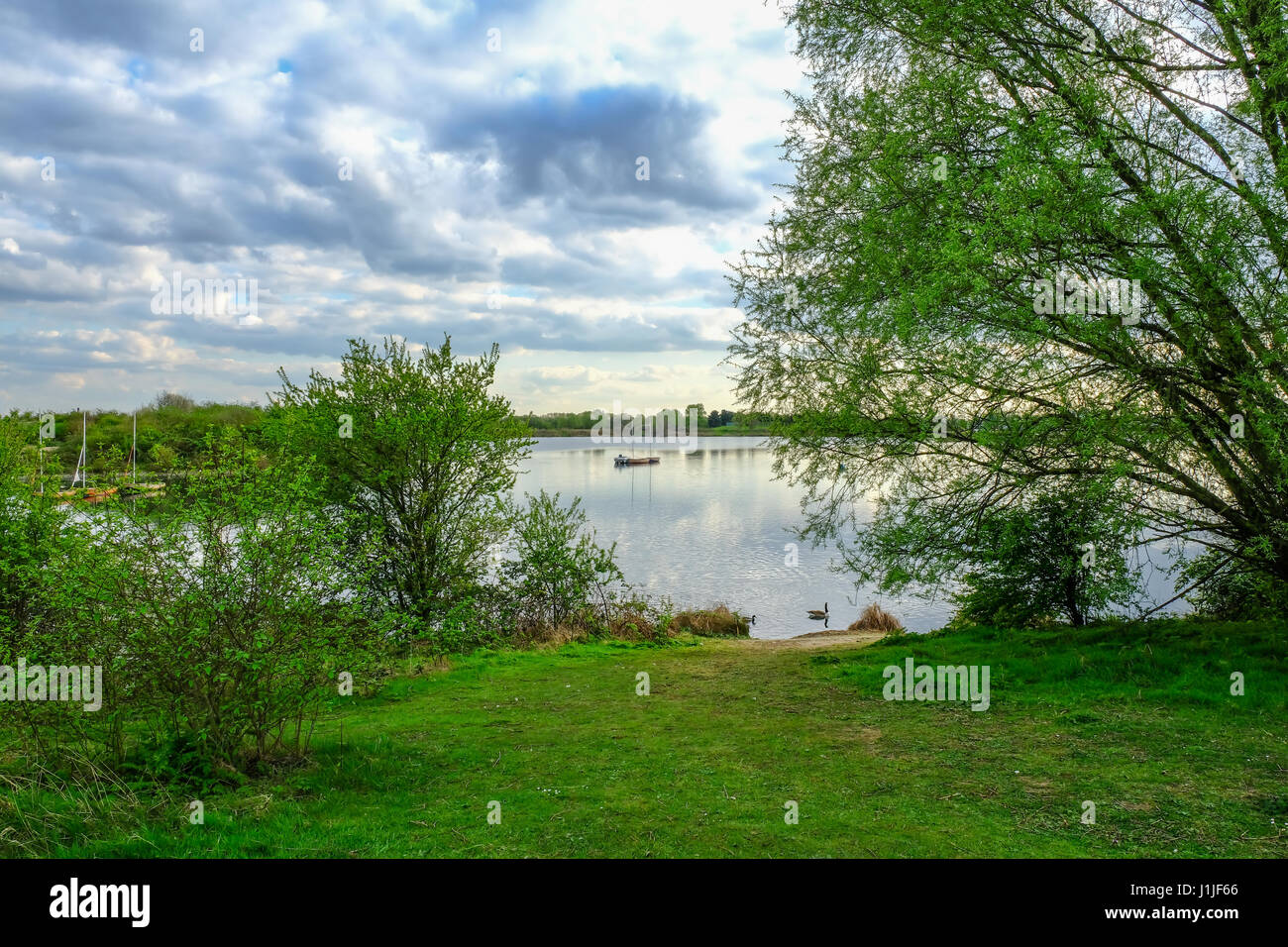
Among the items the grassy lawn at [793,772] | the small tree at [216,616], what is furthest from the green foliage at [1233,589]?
the small tree at [216,616]

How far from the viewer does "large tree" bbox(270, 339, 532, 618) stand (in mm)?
14617

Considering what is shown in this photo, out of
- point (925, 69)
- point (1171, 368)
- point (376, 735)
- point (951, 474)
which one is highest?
point (925, 69)

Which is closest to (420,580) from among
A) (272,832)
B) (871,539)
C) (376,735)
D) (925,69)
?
(376,735)

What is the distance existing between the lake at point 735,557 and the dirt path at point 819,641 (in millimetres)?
Result: 1198

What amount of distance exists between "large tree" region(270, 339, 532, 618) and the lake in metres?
Answer: 5.96

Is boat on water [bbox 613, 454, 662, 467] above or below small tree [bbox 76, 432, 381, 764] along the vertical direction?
above

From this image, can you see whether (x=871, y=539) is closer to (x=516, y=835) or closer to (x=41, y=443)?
(x=516, y=835)

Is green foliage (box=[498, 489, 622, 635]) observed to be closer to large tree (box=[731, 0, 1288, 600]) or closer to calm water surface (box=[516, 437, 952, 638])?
calm water surface (box=[516, 437, 952, 638])

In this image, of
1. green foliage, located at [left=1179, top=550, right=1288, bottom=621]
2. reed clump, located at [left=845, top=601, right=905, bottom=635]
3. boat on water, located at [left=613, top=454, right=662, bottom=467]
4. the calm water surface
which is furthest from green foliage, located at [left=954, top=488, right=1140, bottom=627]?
boat on water, located at [left=613, top=454, right=662, bottom=467]

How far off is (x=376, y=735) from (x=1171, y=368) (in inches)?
399

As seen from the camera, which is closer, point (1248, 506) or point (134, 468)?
point (134, 468)

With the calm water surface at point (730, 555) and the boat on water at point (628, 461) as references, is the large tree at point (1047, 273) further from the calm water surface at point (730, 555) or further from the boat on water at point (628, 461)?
the boat on water at point (628, 461)

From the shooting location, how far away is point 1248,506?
9.49 m

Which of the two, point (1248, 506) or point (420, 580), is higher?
point (1248, 506)
